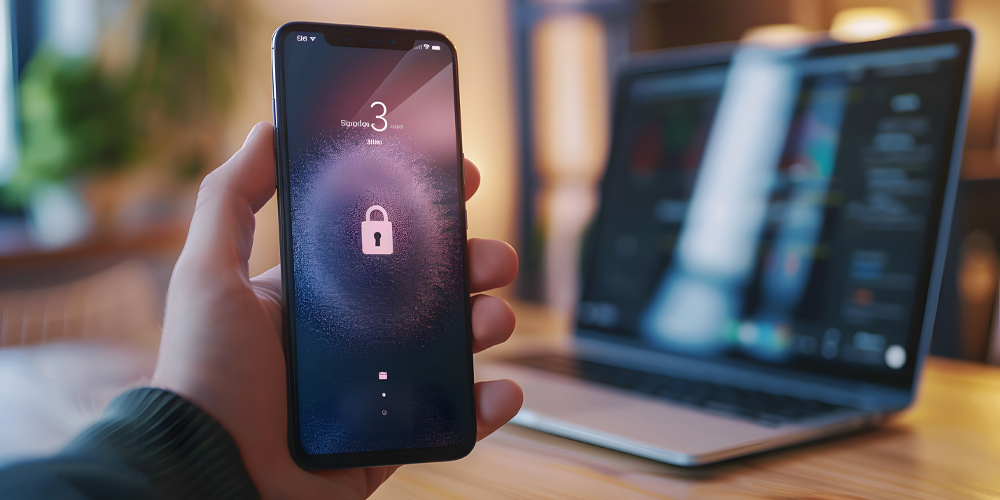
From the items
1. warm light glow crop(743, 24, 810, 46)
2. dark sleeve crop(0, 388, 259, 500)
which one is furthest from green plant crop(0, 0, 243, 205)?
dark sleeve crop(0, 388, 259, 500)

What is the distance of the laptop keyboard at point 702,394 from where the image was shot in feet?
1.64

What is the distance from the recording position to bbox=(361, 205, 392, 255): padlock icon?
43 cm

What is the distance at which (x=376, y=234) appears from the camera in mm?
436

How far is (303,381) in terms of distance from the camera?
1.34 ft

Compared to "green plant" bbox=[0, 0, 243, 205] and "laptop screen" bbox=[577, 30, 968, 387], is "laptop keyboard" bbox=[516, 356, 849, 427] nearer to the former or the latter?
"laptop screen" bbox=[577, 30, 968, 387]

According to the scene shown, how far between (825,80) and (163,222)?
6.92 ft

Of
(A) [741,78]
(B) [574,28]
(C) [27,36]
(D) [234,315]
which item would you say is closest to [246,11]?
(C) [27,36]

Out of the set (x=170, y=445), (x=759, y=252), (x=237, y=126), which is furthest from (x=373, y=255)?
(x=237, y=126)

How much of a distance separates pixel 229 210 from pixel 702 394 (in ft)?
1.28

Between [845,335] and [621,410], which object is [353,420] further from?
[845,335]

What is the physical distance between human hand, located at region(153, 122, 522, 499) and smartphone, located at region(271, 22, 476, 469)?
1 centimetres

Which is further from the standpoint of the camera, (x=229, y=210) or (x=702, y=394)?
(x=702, y=394)

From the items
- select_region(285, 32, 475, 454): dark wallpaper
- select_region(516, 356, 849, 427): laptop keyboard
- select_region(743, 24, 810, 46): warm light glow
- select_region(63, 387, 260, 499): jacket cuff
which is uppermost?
select_region(743, 24, 810, 46): warm light glow

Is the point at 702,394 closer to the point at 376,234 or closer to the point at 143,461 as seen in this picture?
the point at 376,234
